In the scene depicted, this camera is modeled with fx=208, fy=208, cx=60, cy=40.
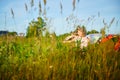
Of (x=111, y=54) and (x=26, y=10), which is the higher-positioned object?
(x=26, y=10)

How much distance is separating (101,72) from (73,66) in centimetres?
33

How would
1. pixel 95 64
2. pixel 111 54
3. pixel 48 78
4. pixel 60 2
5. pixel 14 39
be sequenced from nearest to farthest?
pixel 48 78 → pixel 95 64 → pixel 111 54 → pixel 60 2 → pixel 14 39

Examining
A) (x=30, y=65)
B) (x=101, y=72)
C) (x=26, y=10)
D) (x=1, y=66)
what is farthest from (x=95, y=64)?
(x=26, y=10)

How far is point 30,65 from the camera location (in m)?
2.65

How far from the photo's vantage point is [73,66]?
7.92 feet

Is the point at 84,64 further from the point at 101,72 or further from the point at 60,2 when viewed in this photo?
the point at 60,2

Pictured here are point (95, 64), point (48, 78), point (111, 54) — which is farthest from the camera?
point (111, 54)

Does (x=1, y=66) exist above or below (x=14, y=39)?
below

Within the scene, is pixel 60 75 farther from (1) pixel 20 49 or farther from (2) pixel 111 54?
(1) pixel 20 49

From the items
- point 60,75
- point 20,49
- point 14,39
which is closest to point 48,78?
point 60,75

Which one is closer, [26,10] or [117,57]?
[117,57]

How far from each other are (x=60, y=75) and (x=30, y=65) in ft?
1.60

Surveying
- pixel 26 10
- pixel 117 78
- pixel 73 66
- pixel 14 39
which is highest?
pixel 26 10

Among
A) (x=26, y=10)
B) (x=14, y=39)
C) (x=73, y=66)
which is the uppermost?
(x=26, y=10)
